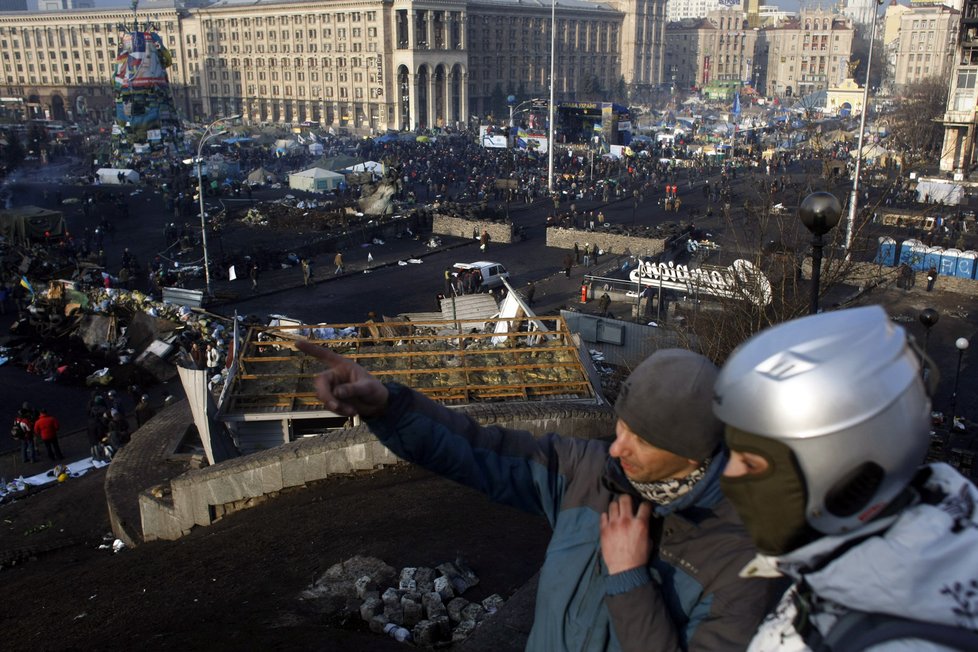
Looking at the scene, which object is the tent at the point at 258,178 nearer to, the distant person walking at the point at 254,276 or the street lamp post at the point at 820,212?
the distant person walking at the point at 254,276

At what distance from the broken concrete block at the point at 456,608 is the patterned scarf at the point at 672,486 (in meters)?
4.22

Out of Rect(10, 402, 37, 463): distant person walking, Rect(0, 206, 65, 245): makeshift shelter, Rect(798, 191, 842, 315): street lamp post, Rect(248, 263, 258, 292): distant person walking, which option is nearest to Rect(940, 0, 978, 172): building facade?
Rect(248, 263, 258, 292): distant person walking

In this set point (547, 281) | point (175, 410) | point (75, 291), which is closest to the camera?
point (175, 410)

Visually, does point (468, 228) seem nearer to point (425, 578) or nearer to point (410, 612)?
point (425, 578)

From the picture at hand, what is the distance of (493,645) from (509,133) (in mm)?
57068

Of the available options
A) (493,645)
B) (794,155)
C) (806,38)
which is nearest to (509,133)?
(794,155)

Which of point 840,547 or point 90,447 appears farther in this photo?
point 90,447

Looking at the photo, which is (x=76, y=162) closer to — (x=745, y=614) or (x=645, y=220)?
(x=645, y=220)

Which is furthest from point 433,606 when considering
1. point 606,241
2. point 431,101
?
point 431,101

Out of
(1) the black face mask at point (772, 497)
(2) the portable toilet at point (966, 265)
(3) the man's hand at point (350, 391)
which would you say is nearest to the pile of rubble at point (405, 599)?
(3) the man's hand at point (350, 391)

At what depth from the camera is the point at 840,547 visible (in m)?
1.43

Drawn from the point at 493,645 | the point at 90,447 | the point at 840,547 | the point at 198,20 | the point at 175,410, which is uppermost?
the point at 198,20

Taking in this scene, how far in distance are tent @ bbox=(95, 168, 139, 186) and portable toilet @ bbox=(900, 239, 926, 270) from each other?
4495 cm

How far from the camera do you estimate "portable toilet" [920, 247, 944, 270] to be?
83.5 feet
